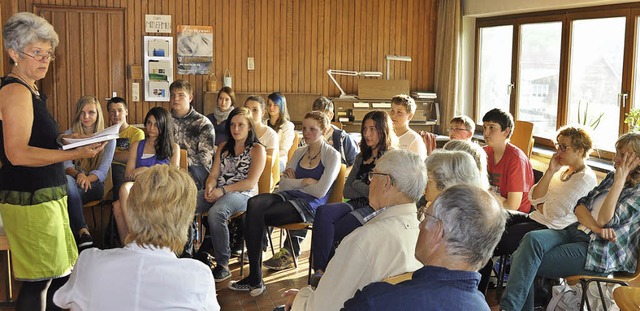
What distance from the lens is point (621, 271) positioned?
4203 mm

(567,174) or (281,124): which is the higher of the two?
(281,124)

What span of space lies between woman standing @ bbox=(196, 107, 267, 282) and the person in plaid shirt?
224 centimetres

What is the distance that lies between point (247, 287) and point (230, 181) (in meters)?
0.93

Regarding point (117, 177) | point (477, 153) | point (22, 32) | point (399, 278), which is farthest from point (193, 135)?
point (399, 278)

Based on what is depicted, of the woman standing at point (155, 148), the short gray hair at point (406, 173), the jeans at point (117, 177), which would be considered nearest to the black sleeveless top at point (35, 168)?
the short gray hair at point (406, 173)

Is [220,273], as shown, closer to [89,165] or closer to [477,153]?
[89,165]

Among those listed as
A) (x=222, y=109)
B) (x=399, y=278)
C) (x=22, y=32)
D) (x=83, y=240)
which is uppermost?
(x=22, y=32)

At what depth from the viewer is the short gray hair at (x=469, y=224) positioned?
212 cm

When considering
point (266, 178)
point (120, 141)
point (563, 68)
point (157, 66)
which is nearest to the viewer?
point (266, 178)

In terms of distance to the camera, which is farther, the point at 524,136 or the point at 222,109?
the point at 222,109

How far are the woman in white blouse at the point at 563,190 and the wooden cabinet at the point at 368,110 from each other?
5091 mm

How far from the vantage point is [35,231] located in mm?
3295

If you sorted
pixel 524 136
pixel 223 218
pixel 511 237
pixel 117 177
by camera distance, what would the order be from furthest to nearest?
pixel 524 136, pixel 117 177, pixel 223 218, pixel 511 237

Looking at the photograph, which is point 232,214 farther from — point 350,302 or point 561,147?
point 350,302
